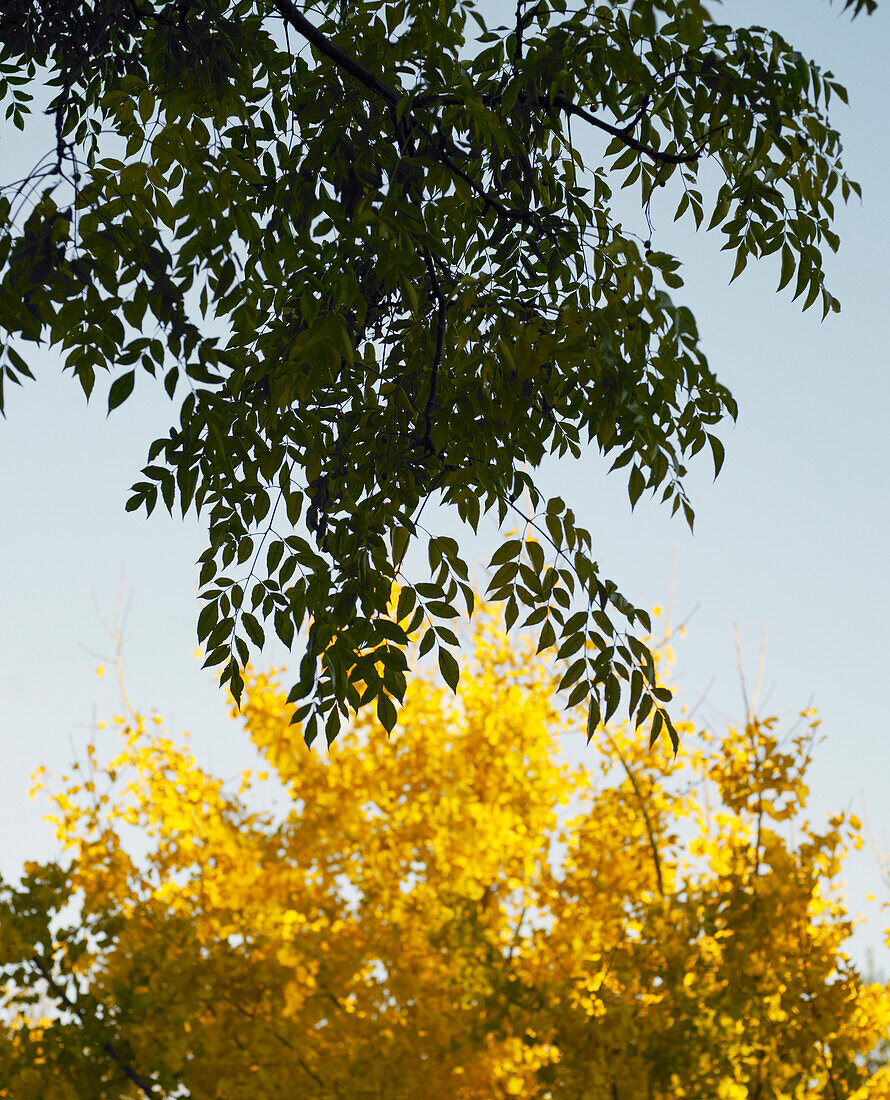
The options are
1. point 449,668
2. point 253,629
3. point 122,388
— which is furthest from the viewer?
point 253,629

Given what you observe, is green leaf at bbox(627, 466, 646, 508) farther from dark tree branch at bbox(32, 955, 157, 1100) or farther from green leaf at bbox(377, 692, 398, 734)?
dark tree branch at bbox(32, 955, 157, 1100)

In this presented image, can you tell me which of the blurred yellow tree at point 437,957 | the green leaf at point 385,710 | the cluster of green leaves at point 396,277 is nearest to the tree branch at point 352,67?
the cluster of green leaves at point 396,277

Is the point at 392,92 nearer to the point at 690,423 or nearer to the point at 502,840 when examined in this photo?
the point at 690,423

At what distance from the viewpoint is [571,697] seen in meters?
3.48

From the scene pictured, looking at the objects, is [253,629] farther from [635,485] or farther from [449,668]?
[635,485]

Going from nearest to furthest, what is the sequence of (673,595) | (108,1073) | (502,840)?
(108,1073) < (502,840) < (673,595)

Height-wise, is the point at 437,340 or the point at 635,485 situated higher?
the point at 437,340

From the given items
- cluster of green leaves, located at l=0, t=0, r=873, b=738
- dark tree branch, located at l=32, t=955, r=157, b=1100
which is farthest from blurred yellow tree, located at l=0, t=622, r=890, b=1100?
cluster of green leaves, located at l=0, t=0, r=873, b=738

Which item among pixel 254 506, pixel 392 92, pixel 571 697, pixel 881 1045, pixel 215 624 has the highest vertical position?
pixel 392 92

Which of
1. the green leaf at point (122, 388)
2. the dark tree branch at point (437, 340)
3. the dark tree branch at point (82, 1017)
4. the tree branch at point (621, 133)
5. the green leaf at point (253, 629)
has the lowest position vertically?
the dark tree branch at point (82, 1017)

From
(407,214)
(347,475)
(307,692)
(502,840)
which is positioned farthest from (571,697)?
(502,840)

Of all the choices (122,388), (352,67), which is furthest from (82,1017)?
(352,67)

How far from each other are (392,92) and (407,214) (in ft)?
2.00

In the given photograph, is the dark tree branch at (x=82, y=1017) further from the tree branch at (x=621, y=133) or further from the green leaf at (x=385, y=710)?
the tree branch at (x=621, y=133)
